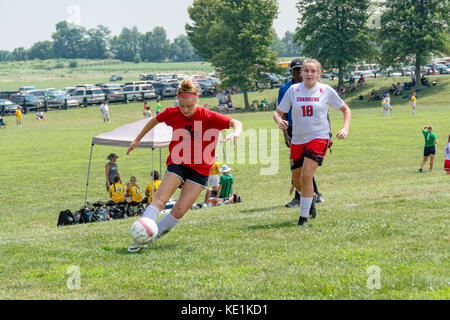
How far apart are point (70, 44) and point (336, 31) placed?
13715cm

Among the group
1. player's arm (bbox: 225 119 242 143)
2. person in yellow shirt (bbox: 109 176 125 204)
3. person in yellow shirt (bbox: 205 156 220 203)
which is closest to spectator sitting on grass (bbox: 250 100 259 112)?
person in yellow shirt (bbox: 205 156 220 203)

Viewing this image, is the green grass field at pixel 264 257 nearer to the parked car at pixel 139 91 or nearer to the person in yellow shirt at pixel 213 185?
the person in yellow shirt at pixel 213 185

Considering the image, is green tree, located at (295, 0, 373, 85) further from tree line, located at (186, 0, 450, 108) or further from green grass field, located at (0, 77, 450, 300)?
green grass field, located at (0, 77, 450, 300)

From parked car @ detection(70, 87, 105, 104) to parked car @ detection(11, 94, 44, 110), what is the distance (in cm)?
460

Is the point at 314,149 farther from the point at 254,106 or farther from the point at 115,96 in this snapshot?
the point at 115,96

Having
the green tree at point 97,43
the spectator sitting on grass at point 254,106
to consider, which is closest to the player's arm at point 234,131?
the spectator sitting on grass at point 254,106

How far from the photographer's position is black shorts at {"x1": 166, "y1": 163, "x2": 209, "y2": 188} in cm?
729

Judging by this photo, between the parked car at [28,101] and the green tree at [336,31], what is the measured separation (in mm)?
34035

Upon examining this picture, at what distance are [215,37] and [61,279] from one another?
227 ft

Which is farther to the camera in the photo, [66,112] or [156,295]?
[66,112]

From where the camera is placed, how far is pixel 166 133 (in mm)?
17641

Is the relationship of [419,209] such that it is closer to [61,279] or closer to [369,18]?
[61,279]

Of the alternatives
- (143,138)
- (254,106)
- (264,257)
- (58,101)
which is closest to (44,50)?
(58,101)
